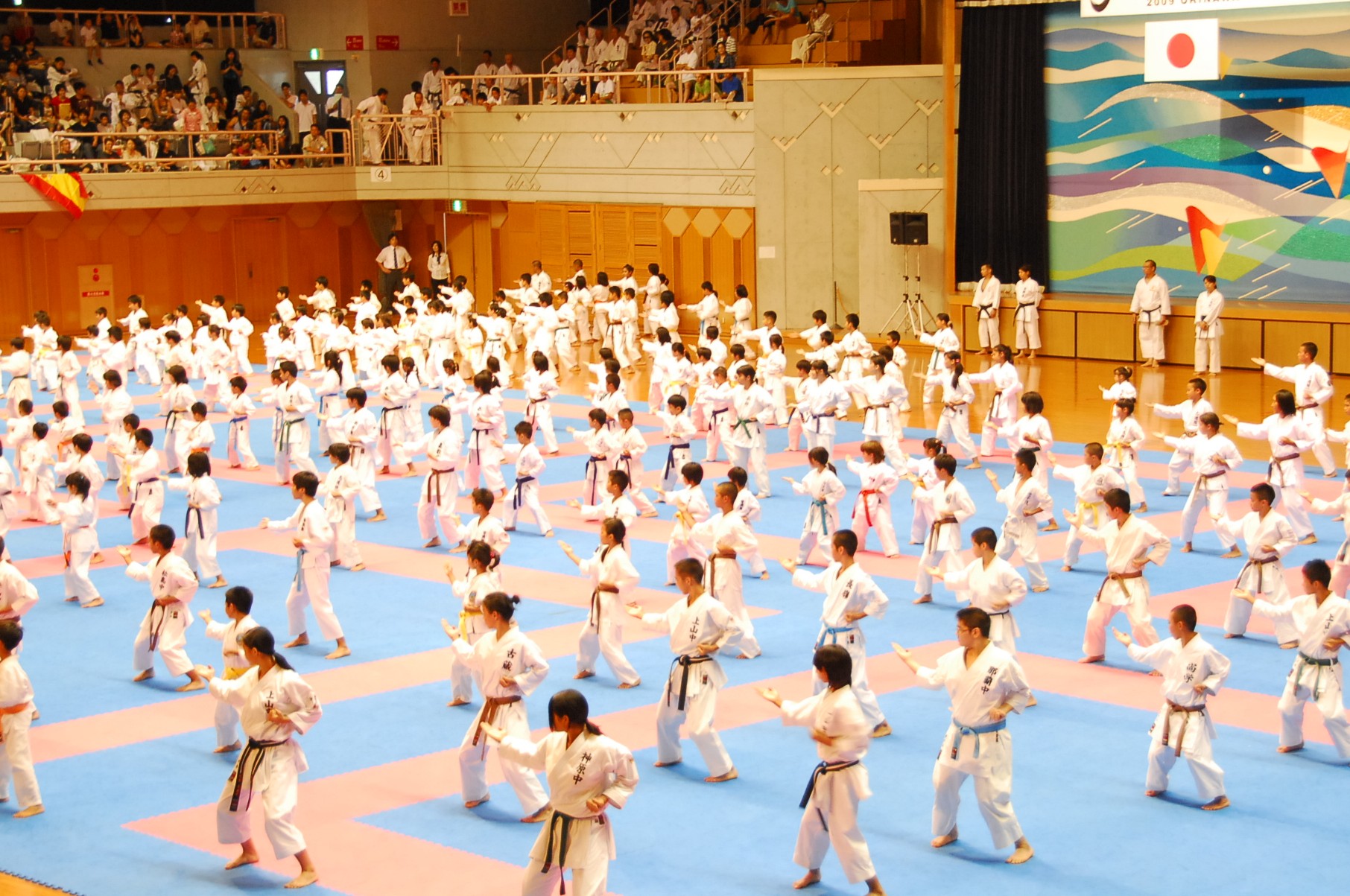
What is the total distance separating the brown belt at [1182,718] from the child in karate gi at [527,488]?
7.69 meters

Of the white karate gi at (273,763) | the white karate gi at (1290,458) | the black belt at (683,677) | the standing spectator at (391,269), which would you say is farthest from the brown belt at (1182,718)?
the standing spectator at (391,269)

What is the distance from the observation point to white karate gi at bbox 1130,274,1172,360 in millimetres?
23875

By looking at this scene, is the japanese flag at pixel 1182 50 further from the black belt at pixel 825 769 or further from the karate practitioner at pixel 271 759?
the karate practitioner at pixel 271 759

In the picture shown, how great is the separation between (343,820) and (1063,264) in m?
19.5

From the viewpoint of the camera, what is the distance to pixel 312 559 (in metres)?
11.9

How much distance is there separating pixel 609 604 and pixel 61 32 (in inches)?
1066

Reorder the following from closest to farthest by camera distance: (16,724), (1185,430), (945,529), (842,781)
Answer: (842,781) → (16,724) → (945,529) → (1185,430)

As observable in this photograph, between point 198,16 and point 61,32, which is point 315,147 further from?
point 61,32

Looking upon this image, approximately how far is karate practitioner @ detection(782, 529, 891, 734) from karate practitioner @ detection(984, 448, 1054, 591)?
3.34 metres

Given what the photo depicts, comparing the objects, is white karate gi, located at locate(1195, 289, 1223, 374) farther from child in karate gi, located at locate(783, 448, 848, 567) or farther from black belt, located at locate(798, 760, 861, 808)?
black belt, located at locate(798, 760, 861, 808)

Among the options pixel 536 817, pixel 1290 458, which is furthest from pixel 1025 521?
pixel 536 817

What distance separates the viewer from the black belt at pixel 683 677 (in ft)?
30.6

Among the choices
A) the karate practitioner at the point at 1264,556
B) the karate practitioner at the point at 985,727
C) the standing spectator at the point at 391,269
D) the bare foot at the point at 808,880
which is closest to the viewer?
the bare foot at the point at 808,880

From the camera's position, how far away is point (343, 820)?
895cm
